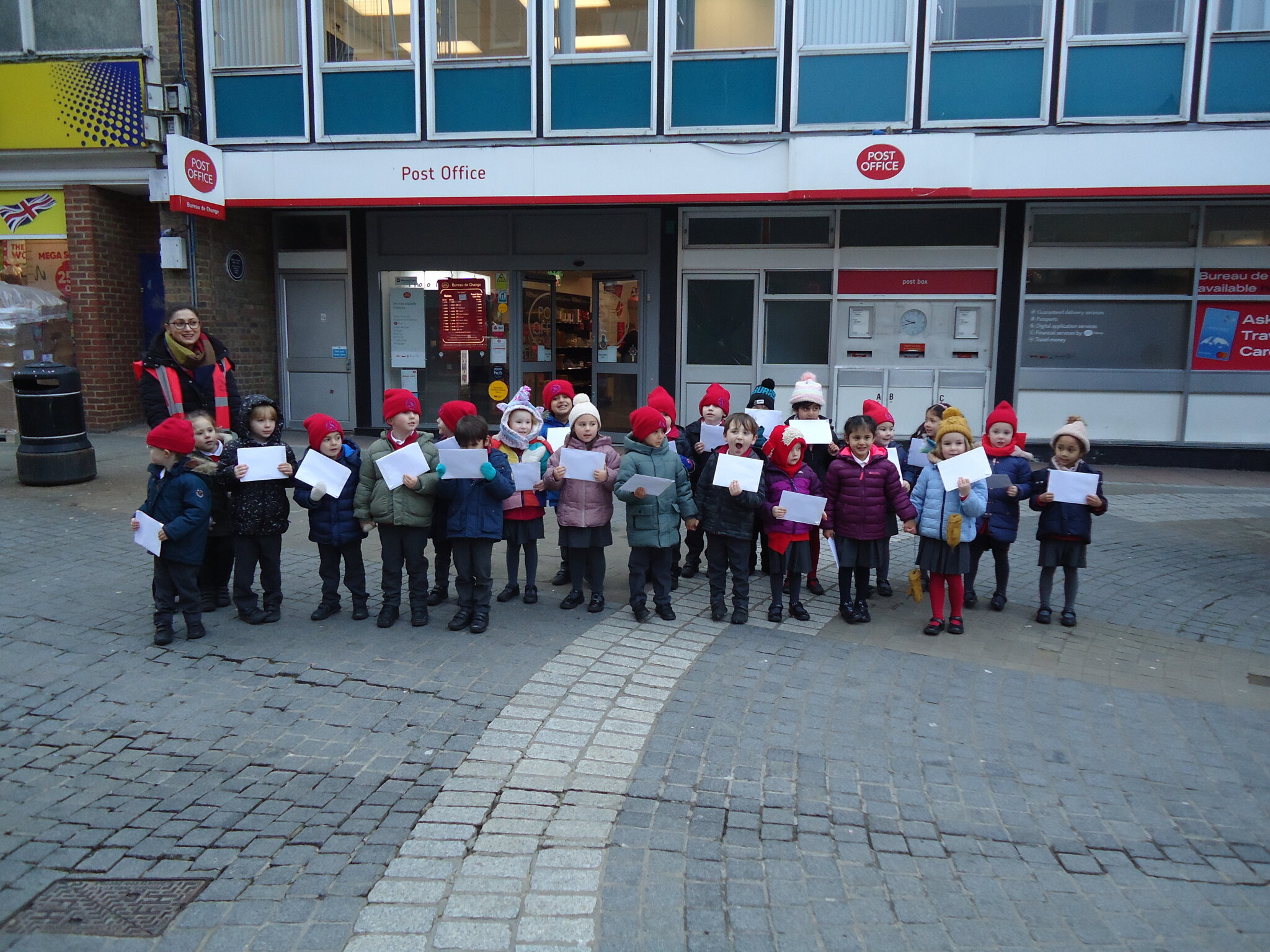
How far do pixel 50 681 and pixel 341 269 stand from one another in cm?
1098

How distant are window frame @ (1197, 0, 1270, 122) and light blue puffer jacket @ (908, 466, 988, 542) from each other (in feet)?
28.7

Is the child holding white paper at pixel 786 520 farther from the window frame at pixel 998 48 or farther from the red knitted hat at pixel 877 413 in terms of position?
the window frame at pixel 998 48

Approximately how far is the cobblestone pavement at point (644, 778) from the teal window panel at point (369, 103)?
8992 mm

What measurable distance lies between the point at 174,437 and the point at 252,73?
10.4 metres

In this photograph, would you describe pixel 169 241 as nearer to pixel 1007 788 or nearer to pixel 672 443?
pixel 672 443

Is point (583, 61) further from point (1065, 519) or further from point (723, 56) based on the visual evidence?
point (1065, 519)

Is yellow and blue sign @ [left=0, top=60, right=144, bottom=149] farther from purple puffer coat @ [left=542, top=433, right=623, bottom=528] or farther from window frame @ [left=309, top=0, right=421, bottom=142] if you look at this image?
purple puffer coat @ [left=542, top=433, right=623, bottom=528]

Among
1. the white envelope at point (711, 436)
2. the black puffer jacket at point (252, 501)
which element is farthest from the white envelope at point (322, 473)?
the white envelope at point (711, 436)

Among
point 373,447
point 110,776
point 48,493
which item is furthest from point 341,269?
point 110,776

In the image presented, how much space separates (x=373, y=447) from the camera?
251 inches

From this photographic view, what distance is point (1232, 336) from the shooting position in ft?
42.9

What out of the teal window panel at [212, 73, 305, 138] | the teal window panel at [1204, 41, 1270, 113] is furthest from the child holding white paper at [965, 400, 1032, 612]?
the teal window panel at [212, 73, 305, 138]

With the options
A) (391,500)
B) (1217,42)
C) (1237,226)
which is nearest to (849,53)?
(1217,42)

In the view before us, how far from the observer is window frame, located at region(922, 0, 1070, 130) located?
40.8 ft
